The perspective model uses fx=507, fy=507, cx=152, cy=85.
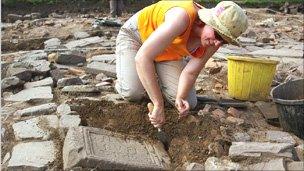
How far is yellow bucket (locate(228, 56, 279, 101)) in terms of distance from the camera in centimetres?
491

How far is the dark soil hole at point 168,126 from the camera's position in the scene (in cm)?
377

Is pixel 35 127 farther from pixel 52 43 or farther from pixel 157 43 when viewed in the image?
pixel 52 43

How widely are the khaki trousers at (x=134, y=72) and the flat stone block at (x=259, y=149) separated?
0.96 m

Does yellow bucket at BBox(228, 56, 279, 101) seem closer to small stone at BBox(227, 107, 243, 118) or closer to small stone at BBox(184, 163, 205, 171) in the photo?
small stone at BBox(227, 107, 243, 118)

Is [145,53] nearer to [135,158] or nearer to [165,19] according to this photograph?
[165,19]

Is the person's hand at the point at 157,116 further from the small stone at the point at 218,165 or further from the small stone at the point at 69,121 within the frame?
the small stone at the point at 69,121

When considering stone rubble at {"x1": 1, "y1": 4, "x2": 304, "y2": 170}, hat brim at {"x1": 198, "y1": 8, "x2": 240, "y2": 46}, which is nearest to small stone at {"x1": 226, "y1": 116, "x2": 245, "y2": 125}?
stone rubble at {"x1": 1, "y1": 4, "x2": 304, "y2": 170}

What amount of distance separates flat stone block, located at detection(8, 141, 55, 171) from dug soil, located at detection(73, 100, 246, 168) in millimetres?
483

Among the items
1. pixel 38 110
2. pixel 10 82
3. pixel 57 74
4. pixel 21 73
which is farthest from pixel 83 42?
pixel 38 110

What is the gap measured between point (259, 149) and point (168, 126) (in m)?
0.85

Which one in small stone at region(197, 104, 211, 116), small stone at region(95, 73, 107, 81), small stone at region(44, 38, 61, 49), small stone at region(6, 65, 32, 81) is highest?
small stone at region(197, 104, 211, 116)

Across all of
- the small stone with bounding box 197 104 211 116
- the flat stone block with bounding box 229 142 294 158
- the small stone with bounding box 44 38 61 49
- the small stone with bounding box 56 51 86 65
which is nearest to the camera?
the flat stone block with bounding box 229 142 294 158

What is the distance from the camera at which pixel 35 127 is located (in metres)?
4.11

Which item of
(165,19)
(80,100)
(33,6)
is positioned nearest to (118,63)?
(80,100)
